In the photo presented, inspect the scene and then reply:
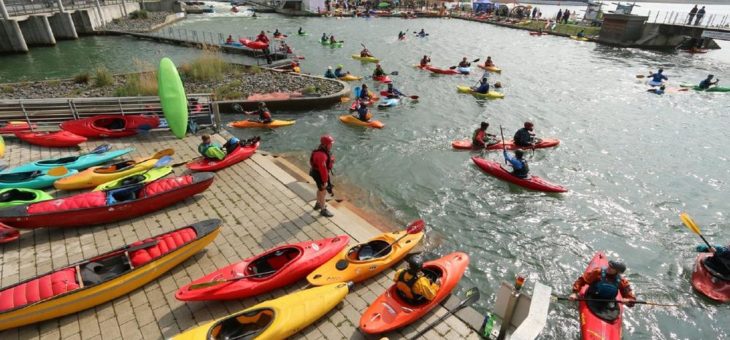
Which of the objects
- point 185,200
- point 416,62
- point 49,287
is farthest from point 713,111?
point 49,287

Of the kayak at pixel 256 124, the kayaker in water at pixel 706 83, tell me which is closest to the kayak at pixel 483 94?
the kayak at pixel 256 124

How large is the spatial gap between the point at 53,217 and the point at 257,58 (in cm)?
2544

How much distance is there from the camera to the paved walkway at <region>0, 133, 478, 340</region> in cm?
601

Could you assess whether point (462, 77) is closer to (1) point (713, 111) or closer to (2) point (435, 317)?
(1) point (713, 111)

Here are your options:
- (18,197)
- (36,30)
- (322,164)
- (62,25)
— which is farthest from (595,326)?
(62,25)

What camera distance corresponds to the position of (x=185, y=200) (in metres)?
9.55

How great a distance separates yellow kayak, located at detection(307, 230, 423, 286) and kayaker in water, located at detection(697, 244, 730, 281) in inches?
286

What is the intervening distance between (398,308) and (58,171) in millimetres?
9601

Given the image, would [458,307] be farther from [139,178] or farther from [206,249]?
[139,178]

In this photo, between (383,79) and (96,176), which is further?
(383,79)

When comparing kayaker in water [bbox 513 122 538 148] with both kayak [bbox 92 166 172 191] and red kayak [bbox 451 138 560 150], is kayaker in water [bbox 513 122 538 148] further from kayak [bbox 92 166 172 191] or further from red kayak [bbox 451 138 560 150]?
kayak [bbox 92 166 172 191]

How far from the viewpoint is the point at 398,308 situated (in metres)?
6.19

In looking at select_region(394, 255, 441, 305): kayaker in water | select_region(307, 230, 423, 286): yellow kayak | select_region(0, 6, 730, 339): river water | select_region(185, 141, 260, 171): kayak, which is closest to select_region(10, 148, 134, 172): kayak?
select_region(185, 141, 260, 171): kayak

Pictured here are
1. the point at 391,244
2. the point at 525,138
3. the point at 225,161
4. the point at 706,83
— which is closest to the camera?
the point at 391,244
